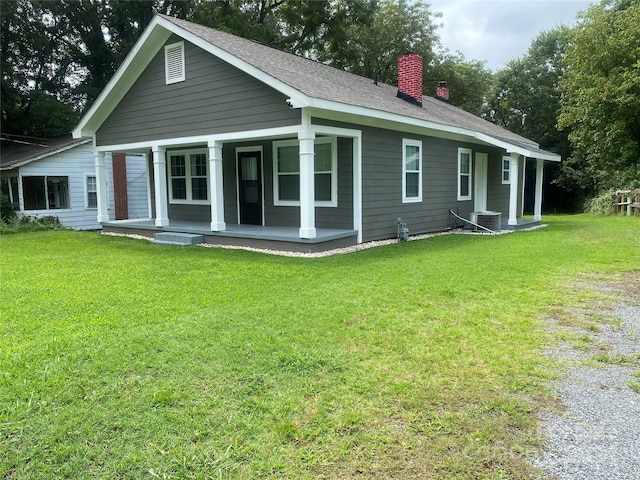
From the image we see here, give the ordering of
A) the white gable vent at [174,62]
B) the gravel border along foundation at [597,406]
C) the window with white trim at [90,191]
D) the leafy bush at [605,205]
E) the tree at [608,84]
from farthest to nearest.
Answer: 1. the leafy bush at [605,205]
2. the tree at [608,84]
3. the window with white trim at [90,191]
4. the white gable vent at [174,62]
5. the gravel border along foundation at [597,406]

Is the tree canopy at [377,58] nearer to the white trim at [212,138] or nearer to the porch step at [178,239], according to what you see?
the white trim at [212,138]

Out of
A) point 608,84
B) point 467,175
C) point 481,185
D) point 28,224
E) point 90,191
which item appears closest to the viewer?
point 467,175

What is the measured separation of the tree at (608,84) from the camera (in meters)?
17.8

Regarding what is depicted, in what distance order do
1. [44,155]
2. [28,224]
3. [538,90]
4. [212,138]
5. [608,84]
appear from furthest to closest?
[538,90] → [608,84] → [44,155] → [28,224] → [212,138]

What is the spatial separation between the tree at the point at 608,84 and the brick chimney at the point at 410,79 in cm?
931

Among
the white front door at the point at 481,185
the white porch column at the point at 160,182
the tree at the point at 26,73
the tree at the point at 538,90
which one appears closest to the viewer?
the white porch column at the point at 160,182

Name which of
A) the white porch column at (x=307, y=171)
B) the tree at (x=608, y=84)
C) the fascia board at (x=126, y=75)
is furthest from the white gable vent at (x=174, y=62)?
the tree at (x=608, y=84)

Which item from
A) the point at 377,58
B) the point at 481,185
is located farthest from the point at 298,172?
the point at 377,58

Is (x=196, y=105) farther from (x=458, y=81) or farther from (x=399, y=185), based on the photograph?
(x=458, y=81)

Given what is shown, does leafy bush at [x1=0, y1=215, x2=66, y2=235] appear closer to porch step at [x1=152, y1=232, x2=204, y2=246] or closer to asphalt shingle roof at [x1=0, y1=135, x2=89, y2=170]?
asphalt shingle roof at [x1=0, y1=135, x2=89, y2=170]

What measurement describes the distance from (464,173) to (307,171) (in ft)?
22.2

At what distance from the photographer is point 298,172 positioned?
35.2ft

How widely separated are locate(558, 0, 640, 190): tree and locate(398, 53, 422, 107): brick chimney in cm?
931

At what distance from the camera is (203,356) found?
351cm
